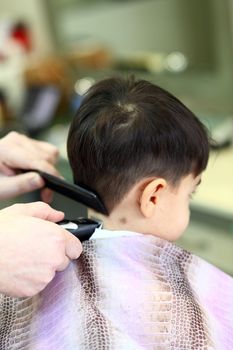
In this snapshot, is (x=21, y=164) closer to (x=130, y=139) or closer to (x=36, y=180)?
(x=36, y=180)

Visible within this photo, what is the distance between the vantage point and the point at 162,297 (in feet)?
2.57

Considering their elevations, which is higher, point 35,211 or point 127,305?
point 35,211

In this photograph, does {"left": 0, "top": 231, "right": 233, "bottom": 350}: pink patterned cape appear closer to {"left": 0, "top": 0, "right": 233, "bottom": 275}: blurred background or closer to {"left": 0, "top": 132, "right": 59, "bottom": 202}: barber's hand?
{"left": 0, "top": 132, "right": 59, "bottom": 202}: barber's hand

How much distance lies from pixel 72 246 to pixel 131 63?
1.37 meters

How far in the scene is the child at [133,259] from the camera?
0.76 metres

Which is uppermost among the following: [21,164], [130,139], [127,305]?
[130,139]

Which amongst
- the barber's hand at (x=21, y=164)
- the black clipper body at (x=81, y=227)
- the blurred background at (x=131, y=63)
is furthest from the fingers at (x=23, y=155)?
the black clipper body at (x=81, y=227)

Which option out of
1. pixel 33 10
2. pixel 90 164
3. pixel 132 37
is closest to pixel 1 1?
pixel 33 10

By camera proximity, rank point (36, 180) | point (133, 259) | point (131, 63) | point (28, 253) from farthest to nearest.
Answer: point (131, 63)
point (36, 180)
point (133, 259)
point (28, 253)

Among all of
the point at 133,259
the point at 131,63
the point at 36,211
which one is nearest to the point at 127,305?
the point at 133,259

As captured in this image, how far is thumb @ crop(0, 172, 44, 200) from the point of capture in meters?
0.99

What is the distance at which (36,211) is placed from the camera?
30.2 inches

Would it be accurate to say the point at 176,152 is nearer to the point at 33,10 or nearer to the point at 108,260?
the point at 108,260

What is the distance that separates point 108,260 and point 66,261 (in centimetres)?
9
